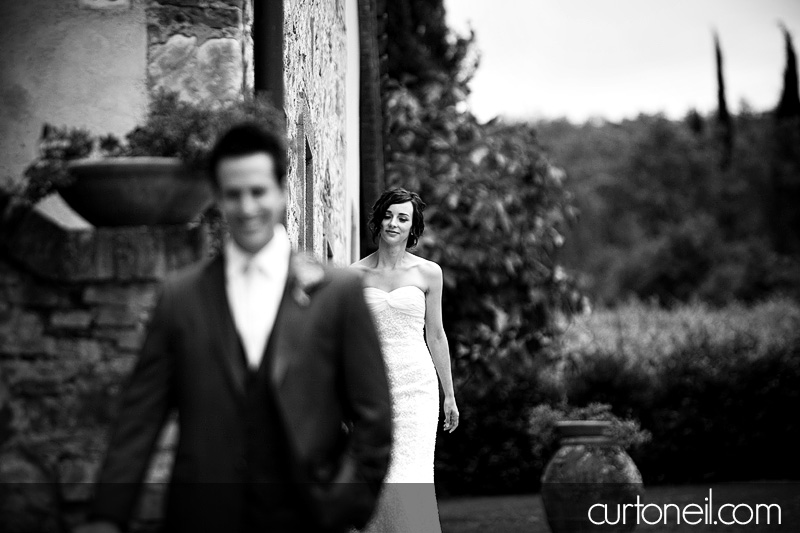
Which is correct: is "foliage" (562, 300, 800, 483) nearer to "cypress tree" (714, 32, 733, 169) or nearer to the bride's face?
the bride's face

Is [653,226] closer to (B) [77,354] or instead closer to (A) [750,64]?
(A) [750,64]

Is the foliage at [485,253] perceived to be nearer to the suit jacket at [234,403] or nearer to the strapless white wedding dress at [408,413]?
the strapless white wedding dress at [408,413]

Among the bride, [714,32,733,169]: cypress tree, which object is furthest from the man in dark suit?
[714,32,733,169]: cypress tree

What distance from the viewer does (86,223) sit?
3.96 metres

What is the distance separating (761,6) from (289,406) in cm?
4134

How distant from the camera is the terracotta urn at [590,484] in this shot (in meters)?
7.70

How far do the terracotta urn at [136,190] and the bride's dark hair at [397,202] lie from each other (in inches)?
109

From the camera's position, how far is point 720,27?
42.8 metres

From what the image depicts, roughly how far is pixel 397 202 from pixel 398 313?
657 mm

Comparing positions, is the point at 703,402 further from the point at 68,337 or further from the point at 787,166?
the point at 787,166

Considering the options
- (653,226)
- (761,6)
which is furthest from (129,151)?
(761,6)

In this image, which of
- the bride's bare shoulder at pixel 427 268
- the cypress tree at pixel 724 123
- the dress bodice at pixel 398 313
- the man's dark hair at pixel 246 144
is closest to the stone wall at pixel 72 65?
the man's dark hair at pixel 246 144

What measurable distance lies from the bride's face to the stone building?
50 cm

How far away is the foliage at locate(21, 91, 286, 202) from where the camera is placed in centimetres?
333
